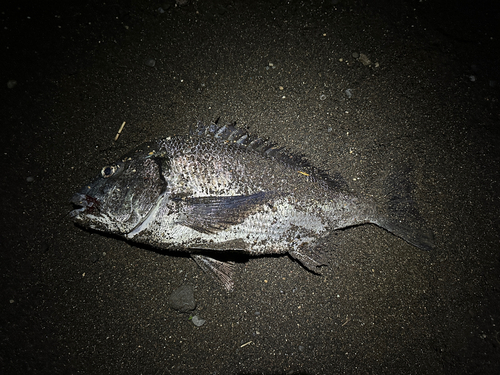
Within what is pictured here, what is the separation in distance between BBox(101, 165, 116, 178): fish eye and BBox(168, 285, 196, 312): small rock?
3.33ft

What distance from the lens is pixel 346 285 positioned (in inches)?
86.3

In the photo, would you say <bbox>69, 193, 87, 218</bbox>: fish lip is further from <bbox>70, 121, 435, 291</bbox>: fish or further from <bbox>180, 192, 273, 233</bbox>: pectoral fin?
<bbox>180, 192, 273, 233</bbox>: pectoral fin

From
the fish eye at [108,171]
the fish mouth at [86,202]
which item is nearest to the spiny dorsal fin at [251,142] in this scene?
the fish eye at [108,171]

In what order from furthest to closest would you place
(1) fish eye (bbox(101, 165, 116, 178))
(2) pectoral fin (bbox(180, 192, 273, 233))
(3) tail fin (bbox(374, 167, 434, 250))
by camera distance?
(3) tail fin (bbox(374, 167, 434, 250))
(1) fish eye (bbox(101, 165, 116, 178))
(2) pectoral fin (bbox(180, 192, 273, 233))

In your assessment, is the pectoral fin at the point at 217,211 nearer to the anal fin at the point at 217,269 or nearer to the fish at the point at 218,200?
the fish at the point at 218,200

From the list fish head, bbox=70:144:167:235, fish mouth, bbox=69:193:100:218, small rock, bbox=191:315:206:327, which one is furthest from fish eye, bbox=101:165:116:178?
small rock, bbox=191:315:206:327

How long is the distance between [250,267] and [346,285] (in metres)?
0.76

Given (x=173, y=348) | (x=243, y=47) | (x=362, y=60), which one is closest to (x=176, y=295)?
(x=173, y=348)

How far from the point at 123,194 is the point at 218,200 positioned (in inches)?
26.3

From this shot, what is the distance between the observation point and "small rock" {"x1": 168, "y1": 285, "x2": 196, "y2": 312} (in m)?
2.18

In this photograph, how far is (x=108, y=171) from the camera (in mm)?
1991

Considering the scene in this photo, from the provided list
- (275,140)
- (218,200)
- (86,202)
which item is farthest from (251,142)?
(86,202)

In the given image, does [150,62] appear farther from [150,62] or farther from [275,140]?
[275,140]

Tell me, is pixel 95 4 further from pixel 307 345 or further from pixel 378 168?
pixel 307 345
